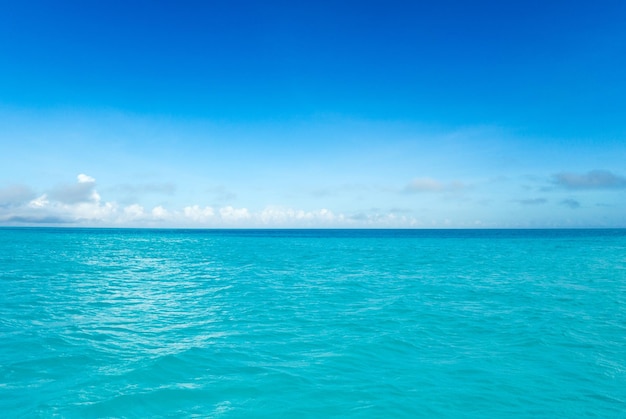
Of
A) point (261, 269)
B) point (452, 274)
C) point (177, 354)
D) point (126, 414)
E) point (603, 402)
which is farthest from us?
point (261, 269)

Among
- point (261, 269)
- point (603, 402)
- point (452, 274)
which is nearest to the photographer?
point (603, 402)

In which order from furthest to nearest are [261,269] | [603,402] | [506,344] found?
[261,269], [506,344], [603,402]

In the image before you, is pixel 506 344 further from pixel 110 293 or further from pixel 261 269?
pixel 261 269

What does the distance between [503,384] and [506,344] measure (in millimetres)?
3933

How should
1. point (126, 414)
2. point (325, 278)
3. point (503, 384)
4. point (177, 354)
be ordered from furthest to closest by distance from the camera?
point (325, 278) < point (177, 354) < point (503, 384) < point (126, 414)

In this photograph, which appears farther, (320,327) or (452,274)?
(452,274)

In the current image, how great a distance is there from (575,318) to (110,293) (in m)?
26.8

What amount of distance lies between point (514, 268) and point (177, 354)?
3699 centimetres

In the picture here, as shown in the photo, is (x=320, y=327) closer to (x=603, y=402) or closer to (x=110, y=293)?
(x=603, y=402)

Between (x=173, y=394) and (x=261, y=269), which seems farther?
(x=261, y=269)

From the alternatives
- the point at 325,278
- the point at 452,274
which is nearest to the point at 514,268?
the point at 452,274

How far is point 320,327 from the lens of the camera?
16.1 meters

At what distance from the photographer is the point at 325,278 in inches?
1240

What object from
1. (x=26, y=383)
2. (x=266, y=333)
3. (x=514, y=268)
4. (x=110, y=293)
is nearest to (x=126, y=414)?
(x=26, y=383)
